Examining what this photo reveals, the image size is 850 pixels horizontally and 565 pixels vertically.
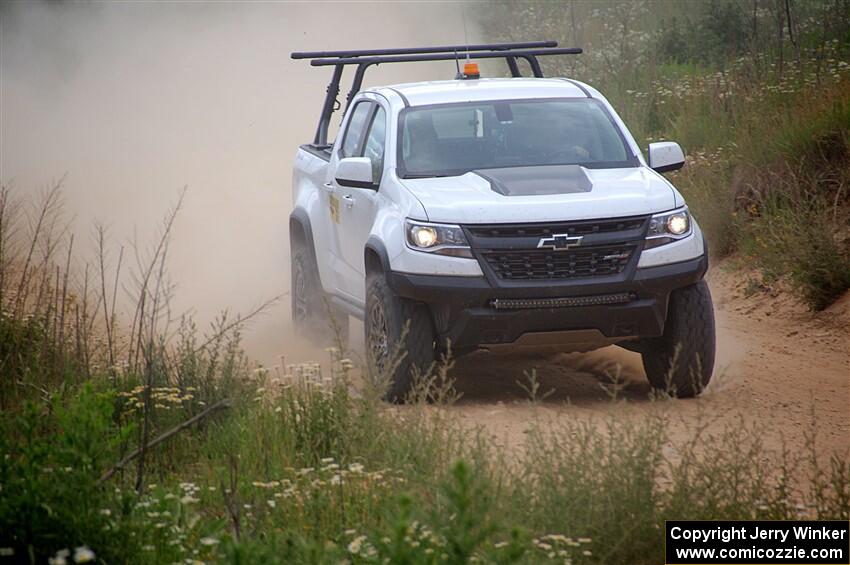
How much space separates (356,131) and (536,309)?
2.76 metres

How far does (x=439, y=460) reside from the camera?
6.34 m

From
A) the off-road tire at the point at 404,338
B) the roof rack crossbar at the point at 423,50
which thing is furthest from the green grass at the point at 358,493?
the roof rack crossbar at the point at 423,50

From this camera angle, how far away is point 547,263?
327 inches

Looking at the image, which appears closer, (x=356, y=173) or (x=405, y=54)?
(x=356, y=173)

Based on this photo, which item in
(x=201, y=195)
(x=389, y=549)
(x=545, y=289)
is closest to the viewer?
(x=389, y=549)

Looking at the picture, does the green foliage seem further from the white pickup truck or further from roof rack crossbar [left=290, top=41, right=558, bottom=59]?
roof rack crossbar [left=290, top=41, right=558, bottom=59]

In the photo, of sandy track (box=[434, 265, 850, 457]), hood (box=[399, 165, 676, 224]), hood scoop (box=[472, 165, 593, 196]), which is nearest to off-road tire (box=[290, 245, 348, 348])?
sandy track (box=[434, 265, 850, 457])

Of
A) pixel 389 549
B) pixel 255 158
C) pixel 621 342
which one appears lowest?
pixel 389 549

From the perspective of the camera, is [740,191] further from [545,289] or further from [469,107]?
[545,289]

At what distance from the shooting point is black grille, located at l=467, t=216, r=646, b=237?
8.27 m

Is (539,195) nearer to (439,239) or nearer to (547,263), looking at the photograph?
(547,263)

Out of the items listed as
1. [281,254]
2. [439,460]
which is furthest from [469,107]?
[281,254]

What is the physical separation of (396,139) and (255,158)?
1362 centimetres

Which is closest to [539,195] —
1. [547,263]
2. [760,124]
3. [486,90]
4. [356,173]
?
[547,263]
